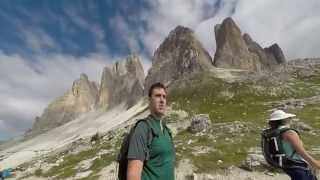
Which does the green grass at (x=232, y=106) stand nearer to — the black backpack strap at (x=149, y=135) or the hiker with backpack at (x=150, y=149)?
the hiker with backpack at (x=150, y=149)

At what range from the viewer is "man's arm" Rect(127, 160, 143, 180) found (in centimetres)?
816

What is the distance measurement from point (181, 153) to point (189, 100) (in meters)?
77.3

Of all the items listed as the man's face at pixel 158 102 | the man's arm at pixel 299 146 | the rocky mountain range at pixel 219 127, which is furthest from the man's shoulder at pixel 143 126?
the rocky mountain range at pixel 219 127

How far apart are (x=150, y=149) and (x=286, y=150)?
485 centimetres

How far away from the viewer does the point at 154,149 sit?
28.5 ft

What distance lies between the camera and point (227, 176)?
157 ft

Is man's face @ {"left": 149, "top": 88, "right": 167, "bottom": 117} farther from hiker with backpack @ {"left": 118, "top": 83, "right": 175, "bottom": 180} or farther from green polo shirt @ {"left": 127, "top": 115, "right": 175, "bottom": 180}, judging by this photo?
green polo shirt @ {"left": 127, "top": 115, "right": 175, "bottom": 180}

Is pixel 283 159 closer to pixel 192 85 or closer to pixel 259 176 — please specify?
pixel 259 176


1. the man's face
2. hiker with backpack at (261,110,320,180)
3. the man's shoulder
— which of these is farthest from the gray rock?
the man's shoulder

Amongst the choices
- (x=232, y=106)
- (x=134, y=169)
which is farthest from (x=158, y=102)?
(x=232, y=106)

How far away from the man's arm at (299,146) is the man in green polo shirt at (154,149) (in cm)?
398

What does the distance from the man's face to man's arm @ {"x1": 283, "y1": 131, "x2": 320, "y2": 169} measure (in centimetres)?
421

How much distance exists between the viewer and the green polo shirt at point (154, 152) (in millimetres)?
8398

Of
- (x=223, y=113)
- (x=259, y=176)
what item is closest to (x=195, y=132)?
(x=223, y=113)
